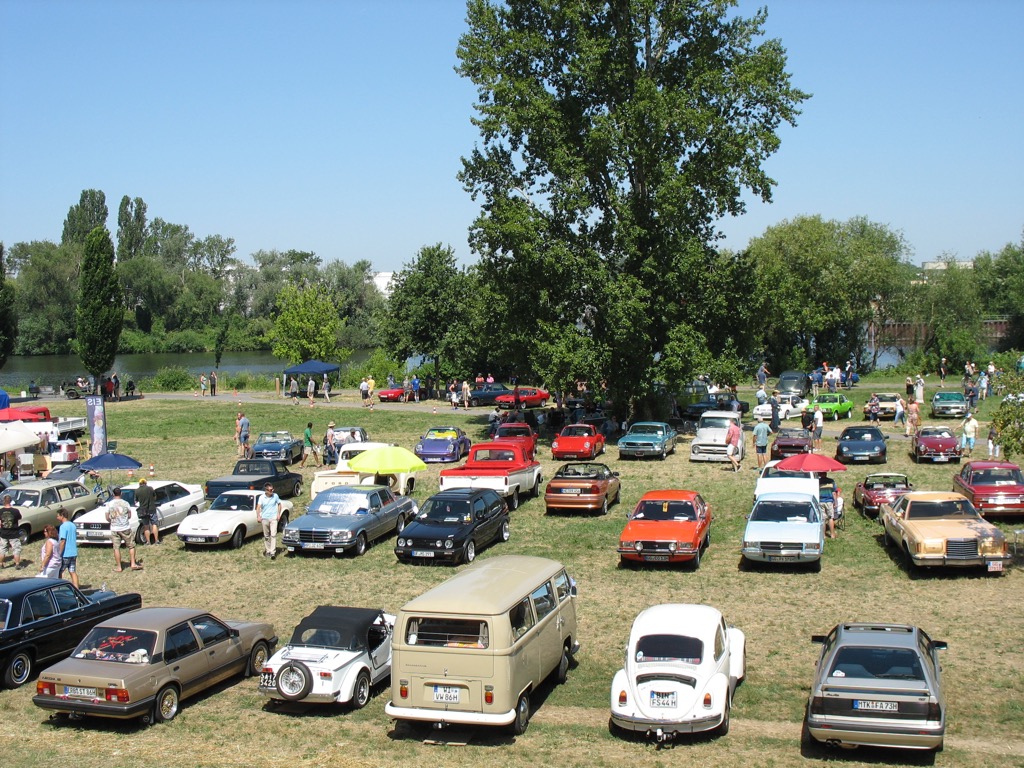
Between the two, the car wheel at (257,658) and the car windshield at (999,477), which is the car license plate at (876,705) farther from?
the car windshield at (999,477)

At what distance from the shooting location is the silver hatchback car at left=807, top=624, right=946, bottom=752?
35.1ft

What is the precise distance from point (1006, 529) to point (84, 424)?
35246 mm

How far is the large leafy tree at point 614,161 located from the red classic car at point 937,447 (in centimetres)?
976

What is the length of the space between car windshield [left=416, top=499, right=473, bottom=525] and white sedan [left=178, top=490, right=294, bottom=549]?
4421 mm

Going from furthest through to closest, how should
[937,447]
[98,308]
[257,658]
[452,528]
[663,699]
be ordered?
[98,308], [937,447], [452,528], [257,658], [663,699]

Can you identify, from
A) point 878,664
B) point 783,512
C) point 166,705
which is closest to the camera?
point 878,664

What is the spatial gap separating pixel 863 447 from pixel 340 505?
18042mm

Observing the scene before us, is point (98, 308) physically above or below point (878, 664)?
above

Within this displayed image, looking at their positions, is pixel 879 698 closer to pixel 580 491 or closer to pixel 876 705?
pixel 876 705

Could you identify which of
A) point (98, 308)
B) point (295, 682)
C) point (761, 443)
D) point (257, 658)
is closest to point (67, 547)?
point (257, 658)

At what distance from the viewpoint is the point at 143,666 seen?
12891 millimetres

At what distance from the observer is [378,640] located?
14.1m

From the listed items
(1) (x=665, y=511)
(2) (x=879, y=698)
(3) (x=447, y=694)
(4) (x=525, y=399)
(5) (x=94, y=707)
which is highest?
(4) (x=525, y=399)

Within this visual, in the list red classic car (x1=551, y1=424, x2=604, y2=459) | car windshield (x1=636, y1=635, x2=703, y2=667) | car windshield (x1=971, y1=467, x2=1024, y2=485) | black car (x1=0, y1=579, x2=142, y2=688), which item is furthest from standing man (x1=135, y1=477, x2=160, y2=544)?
car windshield (x1=971, y1=467, x2=1024, y2=485)
